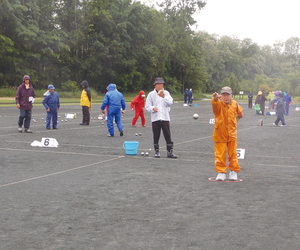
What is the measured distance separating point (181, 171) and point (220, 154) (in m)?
1.27

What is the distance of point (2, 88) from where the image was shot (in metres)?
61.1

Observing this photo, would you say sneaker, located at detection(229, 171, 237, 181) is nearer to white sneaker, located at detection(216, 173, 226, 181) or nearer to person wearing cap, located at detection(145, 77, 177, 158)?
white sneaker, located at detection(216, 173, 226, 181)

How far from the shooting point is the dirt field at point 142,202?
4777mm

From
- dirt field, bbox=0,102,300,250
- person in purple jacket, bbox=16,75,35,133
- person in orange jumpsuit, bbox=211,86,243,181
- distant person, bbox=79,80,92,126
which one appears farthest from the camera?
distant person, bbox=79,80,92,126

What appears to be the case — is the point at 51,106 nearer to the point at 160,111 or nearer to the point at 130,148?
the point at 130,148

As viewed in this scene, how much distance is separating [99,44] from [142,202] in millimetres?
66251

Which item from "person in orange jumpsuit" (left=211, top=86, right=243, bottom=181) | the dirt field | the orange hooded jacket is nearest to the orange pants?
"person in orange jumpsuit" (left=211, top=86, right=243, bottom=181)

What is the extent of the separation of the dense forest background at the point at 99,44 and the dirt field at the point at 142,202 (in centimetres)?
5457

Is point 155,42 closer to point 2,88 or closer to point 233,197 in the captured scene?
point 2,88

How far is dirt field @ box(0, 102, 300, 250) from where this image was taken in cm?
478

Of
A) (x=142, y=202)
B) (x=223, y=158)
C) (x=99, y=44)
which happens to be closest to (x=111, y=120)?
(x=223, y=158)

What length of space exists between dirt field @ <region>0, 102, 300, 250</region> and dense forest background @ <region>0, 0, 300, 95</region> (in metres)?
54.6

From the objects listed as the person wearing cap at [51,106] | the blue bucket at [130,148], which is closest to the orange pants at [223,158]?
the blue bucket at [130,148]

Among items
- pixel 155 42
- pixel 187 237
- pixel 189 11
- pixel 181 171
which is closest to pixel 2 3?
pixel 155 42
